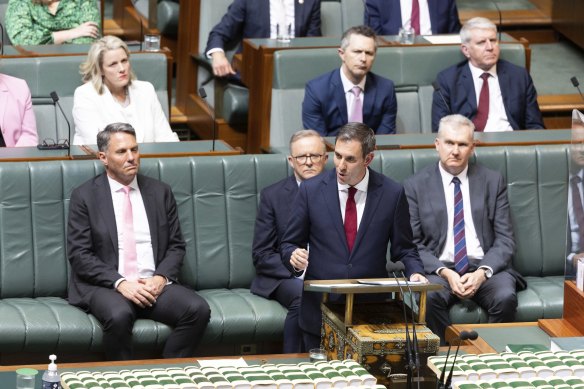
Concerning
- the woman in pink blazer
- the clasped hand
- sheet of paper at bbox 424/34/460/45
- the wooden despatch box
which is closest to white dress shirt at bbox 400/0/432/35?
sheet of paper at bbox 424/34/460/45

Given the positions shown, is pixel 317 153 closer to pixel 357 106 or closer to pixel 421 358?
pixel 357 106

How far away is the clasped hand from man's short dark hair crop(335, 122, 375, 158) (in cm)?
82

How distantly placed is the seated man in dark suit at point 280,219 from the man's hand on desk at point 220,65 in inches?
53.3

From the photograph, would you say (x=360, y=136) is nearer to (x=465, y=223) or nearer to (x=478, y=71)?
(x=465, y=223)

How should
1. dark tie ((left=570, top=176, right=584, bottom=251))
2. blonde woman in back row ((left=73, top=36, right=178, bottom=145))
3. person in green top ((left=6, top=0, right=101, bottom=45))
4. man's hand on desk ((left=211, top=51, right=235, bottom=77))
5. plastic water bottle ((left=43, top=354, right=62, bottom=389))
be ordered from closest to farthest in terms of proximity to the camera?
plastic water bottle ((left=43, top=354, right=62, bottom=389)), dark tie ((left=570, top=176, right=584, bottom=251)), blonde woman in back row ((left=73, top=36, right=178, bottom=145)), person in green top ((left=6, top=0, right=101, bottom=45)), man's hand on desk ((left=211, top=51, right=235, bottom=77))

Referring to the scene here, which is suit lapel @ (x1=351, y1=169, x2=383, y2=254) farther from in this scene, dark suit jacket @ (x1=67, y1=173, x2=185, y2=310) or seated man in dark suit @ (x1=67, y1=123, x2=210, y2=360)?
dark suit jacket @ (x1=67, y1=173, x2=185, y2=310)

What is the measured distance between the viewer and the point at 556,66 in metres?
7.05

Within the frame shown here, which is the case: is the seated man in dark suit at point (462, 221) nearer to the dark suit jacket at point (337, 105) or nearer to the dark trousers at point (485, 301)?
Answer: the dark trousers at point (485, 301)

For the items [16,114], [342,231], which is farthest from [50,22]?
[342,231]

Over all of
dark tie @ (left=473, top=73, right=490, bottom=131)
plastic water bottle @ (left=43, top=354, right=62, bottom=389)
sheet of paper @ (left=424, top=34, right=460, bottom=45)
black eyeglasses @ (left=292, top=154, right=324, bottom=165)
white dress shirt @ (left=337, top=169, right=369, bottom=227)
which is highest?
sheet of paper @ (left=424, top=34, right=460, bottom=45)

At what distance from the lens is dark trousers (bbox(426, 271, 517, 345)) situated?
4527mm

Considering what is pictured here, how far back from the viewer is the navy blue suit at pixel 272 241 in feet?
15.1

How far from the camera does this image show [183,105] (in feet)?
20.9

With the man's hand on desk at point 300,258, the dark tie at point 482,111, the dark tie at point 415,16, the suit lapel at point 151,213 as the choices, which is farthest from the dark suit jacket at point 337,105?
the man's hand on desk at point 300,258
